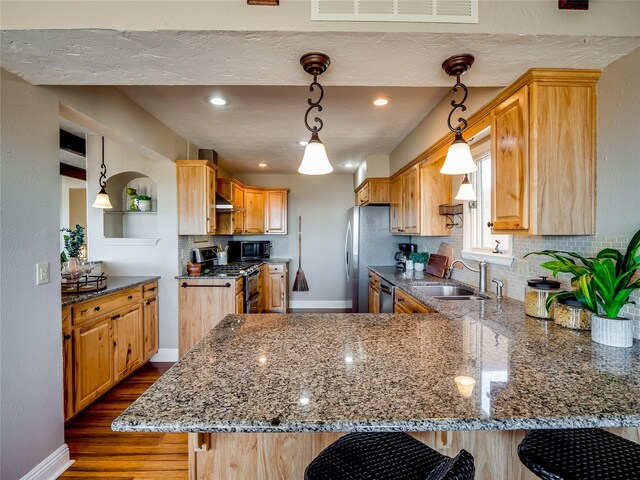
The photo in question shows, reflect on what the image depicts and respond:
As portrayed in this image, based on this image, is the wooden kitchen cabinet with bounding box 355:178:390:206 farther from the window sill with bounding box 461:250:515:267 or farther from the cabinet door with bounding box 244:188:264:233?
the cabinet door with bounding box 244:188:264:233

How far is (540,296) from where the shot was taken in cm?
172

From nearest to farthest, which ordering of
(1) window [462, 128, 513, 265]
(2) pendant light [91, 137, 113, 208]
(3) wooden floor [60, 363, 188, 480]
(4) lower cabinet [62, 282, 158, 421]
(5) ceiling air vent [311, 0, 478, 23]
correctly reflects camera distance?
(5) ceiling air vent [311, 0, 478, 23] < (3) wooden floor [60, 363, 188, 480] < (4) lower cabinet [62, 282, 158, 421] < (1) window [462, 128, 513, 265] < (2) pendant light [91, 137, 113, 208]

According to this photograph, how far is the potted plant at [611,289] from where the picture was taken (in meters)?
1.30

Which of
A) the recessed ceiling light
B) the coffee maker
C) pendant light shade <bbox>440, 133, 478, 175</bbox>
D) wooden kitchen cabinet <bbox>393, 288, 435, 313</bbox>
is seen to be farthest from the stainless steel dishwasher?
the recessed ceiling light

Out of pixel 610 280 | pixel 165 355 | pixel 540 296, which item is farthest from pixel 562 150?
pixel 165 355

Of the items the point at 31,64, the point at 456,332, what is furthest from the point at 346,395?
the point at 31,64

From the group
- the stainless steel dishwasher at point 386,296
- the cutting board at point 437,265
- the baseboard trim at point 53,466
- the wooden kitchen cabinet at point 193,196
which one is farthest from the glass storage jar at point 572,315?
the wooden kitchen cabinet at point 193,196

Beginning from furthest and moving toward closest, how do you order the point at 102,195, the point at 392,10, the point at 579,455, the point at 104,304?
the point at 102,195 → the point at 104,304 → the point at 392,10 → the point at 579,455

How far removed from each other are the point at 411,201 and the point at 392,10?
2.39 meters

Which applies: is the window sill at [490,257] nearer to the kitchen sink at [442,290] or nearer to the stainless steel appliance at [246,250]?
the kitchen sink at [442,290]

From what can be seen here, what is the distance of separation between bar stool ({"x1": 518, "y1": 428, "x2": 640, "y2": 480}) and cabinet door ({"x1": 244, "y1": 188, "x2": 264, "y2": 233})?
4.81 meters

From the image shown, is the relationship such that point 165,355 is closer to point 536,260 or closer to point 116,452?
point 116,452

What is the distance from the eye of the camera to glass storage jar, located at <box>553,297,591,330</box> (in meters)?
1.50

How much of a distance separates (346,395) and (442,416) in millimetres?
251
